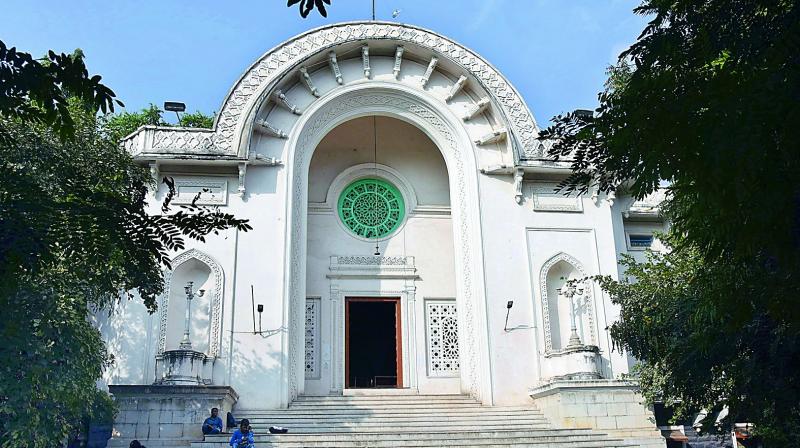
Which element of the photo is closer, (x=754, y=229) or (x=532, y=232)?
(x=754, y=229)

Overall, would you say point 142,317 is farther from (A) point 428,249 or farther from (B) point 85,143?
(A) point 428,249

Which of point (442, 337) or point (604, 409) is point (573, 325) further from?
point (442, 337)

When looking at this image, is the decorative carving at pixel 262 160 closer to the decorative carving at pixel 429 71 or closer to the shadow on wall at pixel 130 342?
the shadow on wall at pixel 130 342

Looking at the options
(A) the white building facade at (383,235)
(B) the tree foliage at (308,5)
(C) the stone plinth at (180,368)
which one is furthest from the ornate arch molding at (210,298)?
(B) the tree foliage at (308,5)

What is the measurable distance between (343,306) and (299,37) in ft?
18.5

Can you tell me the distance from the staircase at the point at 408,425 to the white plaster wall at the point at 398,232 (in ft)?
4.97

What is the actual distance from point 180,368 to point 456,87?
7894 millimetres

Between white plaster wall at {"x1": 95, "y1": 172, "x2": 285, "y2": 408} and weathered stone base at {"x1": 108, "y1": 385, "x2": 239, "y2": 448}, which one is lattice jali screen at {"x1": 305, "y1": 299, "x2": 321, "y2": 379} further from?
weathered stone base at {"x1": 108, "y1": 385, "x2": 239, "y2": 448}

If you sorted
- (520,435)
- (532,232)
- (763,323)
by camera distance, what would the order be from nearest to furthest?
(763,323) < (520,435) < (532,232)

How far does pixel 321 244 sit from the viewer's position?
16750 millimetres

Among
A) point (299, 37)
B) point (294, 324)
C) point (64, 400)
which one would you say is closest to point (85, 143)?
point (64, 400)

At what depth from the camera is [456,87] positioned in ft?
53.7

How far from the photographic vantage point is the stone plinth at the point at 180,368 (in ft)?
41.8

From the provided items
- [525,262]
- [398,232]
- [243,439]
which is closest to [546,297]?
[525,262]
